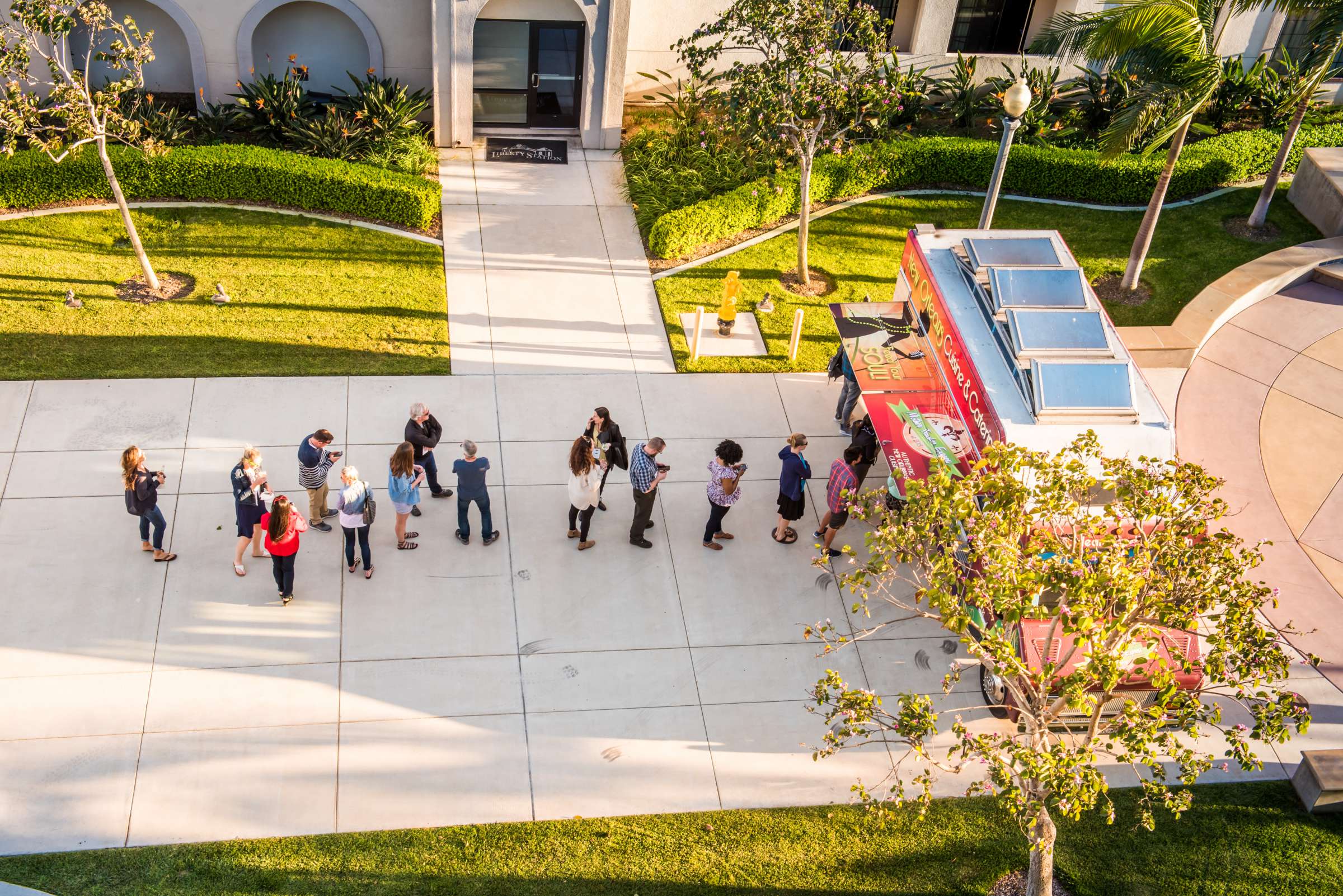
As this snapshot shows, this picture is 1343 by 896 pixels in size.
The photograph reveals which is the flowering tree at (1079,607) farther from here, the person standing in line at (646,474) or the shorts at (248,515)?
the shorts at (248,515)

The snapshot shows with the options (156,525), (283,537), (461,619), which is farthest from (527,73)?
(283,537)

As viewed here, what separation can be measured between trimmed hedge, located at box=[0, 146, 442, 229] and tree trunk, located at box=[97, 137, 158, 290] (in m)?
1.48

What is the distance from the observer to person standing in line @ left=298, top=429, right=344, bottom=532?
426 inches

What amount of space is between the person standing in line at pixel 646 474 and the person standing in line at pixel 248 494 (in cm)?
356

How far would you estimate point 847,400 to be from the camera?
44.8 ft

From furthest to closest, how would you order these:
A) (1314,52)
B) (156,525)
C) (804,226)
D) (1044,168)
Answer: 1. (1044,168)
2. (804,226)
3. (1314,52)
4. (156,525)

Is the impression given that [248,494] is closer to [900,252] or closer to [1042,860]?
[1042,860]

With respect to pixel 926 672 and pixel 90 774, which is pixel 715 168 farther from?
pixel 90 774

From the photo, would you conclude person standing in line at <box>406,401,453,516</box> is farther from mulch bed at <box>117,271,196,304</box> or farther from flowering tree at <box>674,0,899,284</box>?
flowering tree at <box>674,0,899,284</box>

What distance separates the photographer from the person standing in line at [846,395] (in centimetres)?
1314

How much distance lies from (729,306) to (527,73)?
7.22 metres

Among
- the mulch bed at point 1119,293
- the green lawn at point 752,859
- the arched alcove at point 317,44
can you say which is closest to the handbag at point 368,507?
the green lawn at point 752,859

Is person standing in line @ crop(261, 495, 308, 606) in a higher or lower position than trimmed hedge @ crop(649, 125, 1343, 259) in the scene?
lower

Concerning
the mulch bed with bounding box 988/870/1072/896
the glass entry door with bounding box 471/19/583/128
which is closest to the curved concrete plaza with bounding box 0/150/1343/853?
the mulch bed with bounding box 988/870/1072/896
